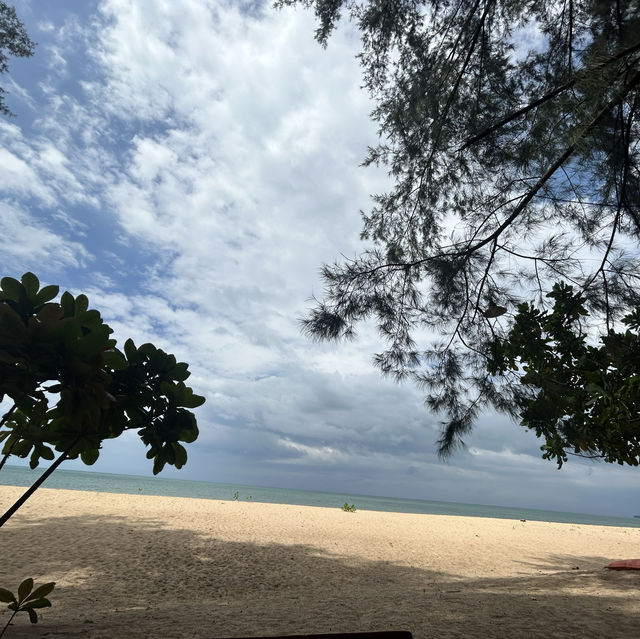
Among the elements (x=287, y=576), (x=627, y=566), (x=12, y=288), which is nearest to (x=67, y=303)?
(x=12, y=288)

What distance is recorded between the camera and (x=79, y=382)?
1.52 m

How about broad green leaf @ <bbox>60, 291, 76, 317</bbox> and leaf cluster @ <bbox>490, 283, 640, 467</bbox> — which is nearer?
broad green leaf @ <bbox>60, 291, 76, 317</bbox>

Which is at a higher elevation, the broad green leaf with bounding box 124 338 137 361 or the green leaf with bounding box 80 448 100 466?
the broad green leaf with bounding box 124 338 137 361

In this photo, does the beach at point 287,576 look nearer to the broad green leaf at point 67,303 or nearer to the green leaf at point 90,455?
the green leaf at point 90,455

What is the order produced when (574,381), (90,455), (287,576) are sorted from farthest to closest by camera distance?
(287,576), (574,381), (90,455)

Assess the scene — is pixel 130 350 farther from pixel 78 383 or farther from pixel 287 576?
pixel 287 576

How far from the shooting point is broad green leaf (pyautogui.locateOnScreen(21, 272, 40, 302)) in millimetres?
1555

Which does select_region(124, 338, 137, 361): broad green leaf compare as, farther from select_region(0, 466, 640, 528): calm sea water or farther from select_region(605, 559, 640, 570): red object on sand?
select_region(0, 466, 640, 528): calm sea water

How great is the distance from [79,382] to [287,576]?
14.9ft

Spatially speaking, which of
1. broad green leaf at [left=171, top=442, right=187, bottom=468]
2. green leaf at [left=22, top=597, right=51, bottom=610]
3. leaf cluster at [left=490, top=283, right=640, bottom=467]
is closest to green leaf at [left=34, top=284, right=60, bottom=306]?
broad green leaf at [left=171, top=442, right=187, bottom=468]

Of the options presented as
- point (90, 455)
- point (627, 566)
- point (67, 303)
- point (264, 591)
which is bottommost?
point (264, 591)

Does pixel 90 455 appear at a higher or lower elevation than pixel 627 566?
higher

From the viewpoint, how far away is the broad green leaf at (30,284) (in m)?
1.55

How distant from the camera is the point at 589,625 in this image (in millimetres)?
2959
